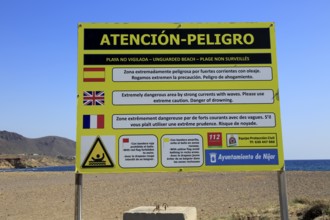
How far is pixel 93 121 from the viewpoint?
15.6 ft

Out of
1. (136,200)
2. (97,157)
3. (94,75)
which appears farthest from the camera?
(136,200)

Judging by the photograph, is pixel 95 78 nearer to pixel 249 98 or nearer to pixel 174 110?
pixel 174 110

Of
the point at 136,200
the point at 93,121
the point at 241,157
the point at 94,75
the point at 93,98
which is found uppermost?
the point at 94,75

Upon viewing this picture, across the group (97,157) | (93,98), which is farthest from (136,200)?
(93,98)

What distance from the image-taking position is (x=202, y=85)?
16.1 ft

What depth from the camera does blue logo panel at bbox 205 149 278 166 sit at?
15.7 ft

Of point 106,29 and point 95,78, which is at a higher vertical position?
point 106,29

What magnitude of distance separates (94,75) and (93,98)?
0.29m

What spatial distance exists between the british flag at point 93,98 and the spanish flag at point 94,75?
0.16 m

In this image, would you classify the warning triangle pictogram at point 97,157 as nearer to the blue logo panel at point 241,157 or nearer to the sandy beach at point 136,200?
the blue logo panel at point 241,157

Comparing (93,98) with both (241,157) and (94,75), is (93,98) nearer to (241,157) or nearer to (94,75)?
(94,75)

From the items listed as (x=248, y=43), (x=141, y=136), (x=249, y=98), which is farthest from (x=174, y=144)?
(x=248, y=43)

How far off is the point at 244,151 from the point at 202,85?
95cm

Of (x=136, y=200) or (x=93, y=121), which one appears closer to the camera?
(x=93, y=121)
